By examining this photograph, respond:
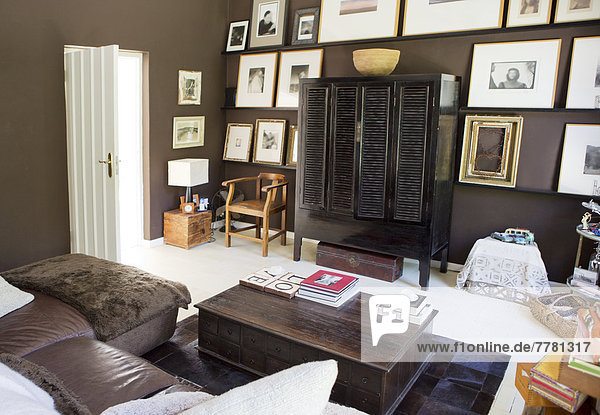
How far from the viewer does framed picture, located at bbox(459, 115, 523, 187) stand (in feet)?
14.1

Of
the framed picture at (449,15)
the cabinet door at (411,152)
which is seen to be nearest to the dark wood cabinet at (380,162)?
the cabinet door at (411,152)

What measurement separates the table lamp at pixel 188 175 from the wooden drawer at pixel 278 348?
2.99m

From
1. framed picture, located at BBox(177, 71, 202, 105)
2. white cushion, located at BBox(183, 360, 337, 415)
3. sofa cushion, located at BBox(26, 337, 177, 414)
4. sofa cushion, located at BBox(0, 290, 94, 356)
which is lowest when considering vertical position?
sofa cushion, located at BBox(26, 337, 177, 414)

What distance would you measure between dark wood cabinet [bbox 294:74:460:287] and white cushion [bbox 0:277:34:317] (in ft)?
8.99

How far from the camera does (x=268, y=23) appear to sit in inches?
218

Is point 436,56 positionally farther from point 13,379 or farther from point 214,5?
point 13,379

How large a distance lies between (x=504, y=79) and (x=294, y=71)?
86.4 inches

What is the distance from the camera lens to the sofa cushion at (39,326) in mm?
2152

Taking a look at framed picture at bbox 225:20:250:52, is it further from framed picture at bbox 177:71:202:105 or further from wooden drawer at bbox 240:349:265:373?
wooden drawer at bbox 240:349:265:373

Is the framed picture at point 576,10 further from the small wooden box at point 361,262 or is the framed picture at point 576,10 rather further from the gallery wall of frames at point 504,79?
the small wooden box at point 361,262

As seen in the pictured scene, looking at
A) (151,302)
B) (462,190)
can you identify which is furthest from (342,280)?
(462,190)

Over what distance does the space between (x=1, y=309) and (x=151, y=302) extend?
2.40 feet

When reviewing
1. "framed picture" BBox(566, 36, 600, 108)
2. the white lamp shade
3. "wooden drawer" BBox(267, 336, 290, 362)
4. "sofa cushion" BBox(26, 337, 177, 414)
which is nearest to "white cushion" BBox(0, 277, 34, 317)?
"sofa cushion" BBox(26, 337, 177, 414)

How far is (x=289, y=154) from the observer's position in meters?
5.54
